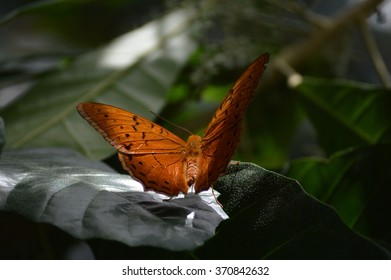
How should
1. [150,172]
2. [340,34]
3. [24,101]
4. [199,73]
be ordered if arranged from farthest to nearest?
[340,34]
[199,73]
[24,101]
[150,172]

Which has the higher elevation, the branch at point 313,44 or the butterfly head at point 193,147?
the branch at point 313,44

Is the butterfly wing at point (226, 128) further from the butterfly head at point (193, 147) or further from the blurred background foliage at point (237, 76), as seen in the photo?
the blurred background foliage at point (237, 76)

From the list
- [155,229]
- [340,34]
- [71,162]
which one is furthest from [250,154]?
[155,229]

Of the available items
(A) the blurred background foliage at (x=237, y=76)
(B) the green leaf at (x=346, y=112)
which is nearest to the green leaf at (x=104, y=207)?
(A) the blurred background foliage at (x=237, y=76)

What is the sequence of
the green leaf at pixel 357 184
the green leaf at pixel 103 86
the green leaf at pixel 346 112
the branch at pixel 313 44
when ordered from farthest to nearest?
the branch at pixel 313 44, the green leaf at pixel 346 112, the green leaf at pixel 103 86, the green leaf at pixel 357 184

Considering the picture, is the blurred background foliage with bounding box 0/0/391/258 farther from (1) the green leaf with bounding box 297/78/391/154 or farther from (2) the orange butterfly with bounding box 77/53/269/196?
(2) the orange butterfly with bounding box 77/53/269/196

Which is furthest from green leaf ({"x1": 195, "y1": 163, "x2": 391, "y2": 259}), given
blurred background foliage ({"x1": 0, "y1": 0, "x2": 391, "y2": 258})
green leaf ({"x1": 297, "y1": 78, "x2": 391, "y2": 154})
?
green leaf ({"x1": 297, "y1": 78, "x2": 391, "y2": 154})

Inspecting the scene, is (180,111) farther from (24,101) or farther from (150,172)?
(150,172)
